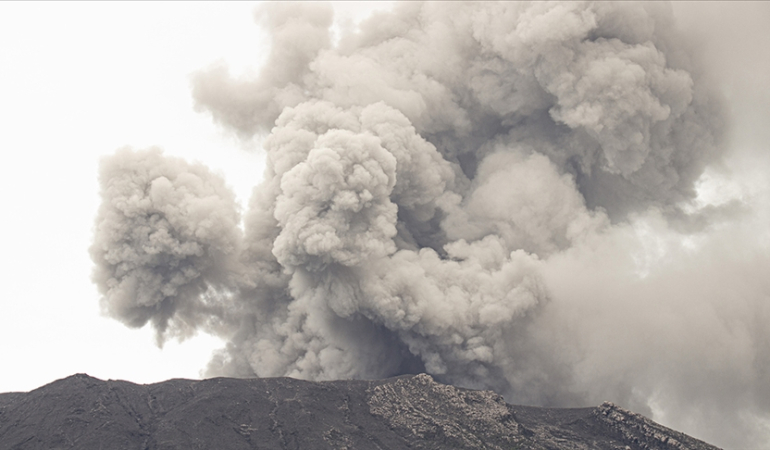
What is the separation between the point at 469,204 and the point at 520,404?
1450 centimetres

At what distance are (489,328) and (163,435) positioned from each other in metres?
21.9

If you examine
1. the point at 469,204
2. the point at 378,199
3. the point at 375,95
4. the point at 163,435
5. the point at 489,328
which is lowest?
the point at 163,435

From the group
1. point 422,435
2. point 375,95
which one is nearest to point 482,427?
point 422,435

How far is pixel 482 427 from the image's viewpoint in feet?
192

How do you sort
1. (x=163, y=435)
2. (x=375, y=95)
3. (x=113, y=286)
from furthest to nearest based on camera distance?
(x=375, y=95)
(x=113, y=286)
(x=163, y=435)

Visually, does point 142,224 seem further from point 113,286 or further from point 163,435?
point 163,435

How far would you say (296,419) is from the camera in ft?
190

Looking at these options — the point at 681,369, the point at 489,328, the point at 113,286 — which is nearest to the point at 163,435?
the point at 113,286

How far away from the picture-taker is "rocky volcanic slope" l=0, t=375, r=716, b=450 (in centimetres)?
5522

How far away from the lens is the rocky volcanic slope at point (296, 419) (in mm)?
55219

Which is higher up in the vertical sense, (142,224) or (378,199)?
(378,199)

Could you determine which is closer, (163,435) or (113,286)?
(163,435)

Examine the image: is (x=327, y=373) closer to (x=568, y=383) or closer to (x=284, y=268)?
(x=284, y=268)

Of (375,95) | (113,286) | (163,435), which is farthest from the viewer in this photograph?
(375,95)
